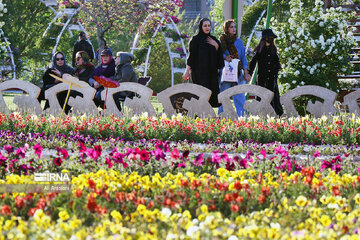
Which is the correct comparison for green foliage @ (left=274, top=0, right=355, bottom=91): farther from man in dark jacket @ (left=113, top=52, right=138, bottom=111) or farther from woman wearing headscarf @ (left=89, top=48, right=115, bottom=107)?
woman wearing headscarf @ (left=89, top=48, right=115, bottom=107)

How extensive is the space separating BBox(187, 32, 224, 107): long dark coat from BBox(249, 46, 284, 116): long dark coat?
2.51 ft

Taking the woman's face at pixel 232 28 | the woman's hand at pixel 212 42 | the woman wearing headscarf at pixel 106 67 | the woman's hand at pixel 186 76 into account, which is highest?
the woman's face at pixel 232 28

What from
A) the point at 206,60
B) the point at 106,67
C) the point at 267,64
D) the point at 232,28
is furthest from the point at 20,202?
the point at 106,67

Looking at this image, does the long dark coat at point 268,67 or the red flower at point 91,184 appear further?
the long dark coat at point 268,67

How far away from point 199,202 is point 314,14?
10.5 meters

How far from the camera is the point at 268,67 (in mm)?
11281

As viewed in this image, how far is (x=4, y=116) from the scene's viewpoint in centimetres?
970

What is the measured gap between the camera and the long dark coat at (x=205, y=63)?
10.8 meters

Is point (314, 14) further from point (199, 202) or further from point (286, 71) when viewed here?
point (199, 202)

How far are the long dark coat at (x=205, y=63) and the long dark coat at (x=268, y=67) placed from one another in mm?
766

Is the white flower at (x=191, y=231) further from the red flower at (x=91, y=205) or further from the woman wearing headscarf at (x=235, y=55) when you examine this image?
the woman wearing headscarf at (x=235, y=55)

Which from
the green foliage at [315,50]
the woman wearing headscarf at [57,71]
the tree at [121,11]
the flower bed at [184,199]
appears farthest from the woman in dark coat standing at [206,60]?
the tree at [121,11]

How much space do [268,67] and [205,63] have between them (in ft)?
3.93

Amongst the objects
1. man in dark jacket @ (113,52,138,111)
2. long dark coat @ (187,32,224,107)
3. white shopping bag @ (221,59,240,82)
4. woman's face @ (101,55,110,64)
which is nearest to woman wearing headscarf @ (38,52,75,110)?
woman's face @ (101,55,110,64)
